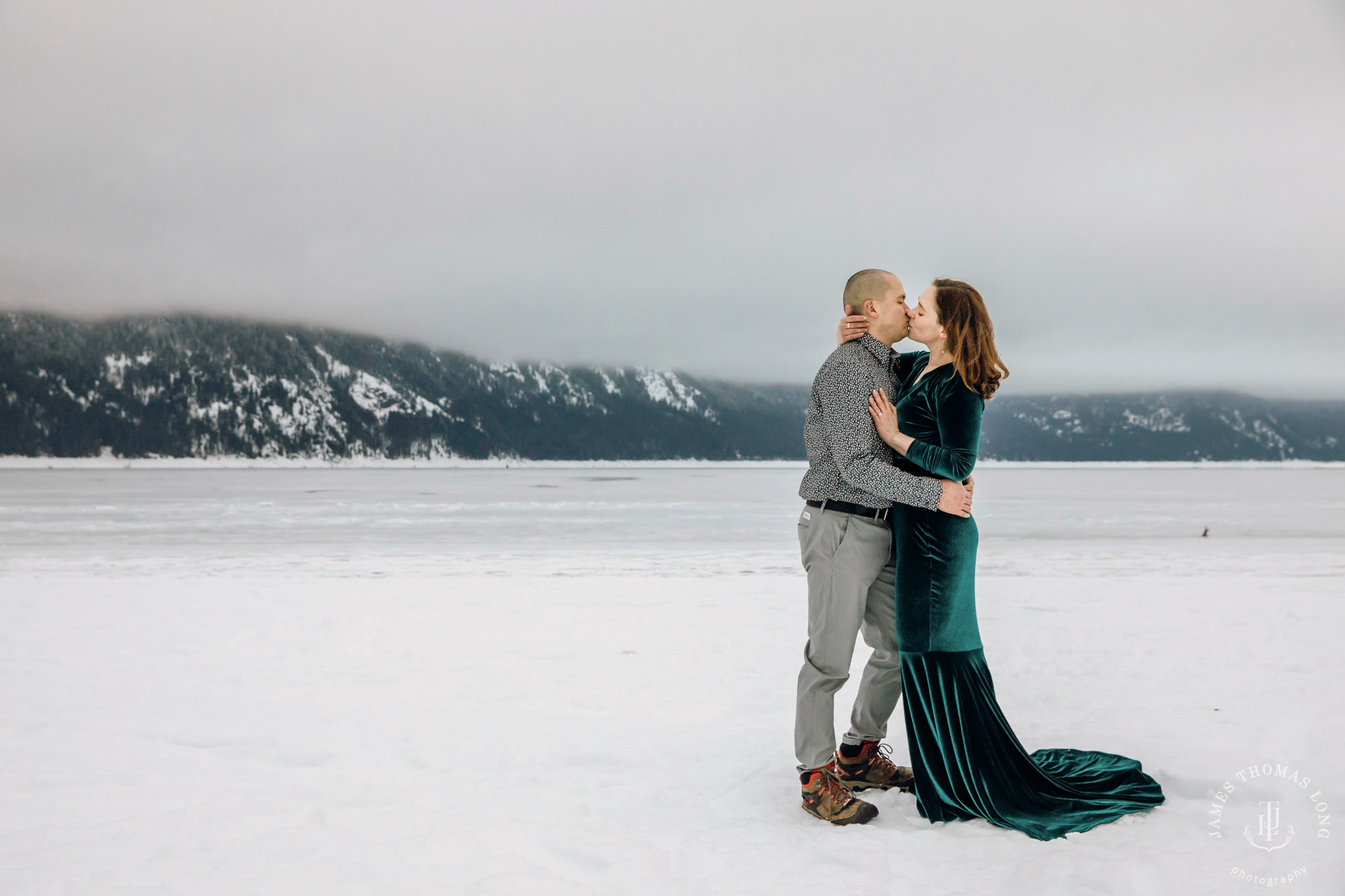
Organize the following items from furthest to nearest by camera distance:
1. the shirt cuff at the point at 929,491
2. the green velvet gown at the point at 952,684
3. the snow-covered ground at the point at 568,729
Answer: the green velvet gown at the point at 952,684
the shirt cuff at the point at 929,491
the snow-covered ground at the point at 568,729

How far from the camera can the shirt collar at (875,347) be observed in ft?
10.9

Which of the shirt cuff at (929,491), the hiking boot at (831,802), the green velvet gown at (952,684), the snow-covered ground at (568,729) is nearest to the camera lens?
the snow-covered ground at (568,729)

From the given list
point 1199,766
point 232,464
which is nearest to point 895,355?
point 1199,766

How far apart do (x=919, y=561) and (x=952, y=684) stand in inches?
20.2

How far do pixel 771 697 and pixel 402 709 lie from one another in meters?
2.27

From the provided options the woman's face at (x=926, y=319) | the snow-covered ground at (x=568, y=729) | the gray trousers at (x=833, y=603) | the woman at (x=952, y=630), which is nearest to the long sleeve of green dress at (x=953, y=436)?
the woman at (x=952, y=630)

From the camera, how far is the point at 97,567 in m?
12.6

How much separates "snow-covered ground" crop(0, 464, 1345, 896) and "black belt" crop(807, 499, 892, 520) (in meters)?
1.21

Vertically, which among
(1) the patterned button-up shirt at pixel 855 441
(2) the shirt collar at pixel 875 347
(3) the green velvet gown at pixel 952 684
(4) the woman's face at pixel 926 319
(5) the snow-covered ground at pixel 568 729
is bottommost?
(5) the snow-covered ground at pixel 568 729

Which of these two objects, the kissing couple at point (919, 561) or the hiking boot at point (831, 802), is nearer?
the kissing couple at point (919, 561)

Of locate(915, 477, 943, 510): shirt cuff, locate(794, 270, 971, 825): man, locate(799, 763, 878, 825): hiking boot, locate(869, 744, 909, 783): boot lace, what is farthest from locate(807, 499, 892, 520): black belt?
locate(869, 744, 909, 783): boot lace

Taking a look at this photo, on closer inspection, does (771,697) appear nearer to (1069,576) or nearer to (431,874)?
(431,874)

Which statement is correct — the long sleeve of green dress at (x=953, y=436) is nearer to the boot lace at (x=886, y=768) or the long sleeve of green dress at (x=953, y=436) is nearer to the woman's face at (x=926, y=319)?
the woman's face at (x=926, y=319)

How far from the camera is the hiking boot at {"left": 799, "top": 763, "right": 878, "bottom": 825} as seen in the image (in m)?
3.29
